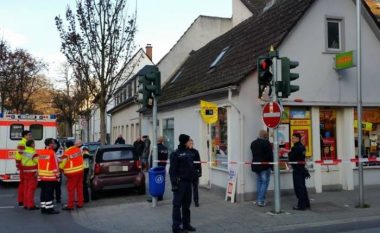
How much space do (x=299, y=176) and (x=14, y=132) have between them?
39.9 ft

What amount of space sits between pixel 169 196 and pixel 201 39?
15711mm

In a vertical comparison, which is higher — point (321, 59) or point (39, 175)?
point (321, 59)

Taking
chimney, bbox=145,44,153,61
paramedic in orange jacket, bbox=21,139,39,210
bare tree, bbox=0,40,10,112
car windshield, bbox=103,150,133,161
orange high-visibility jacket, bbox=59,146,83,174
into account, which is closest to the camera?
orange high-visibility jacket, bbox=59,146,83,174

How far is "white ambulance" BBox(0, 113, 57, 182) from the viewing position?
59.8ft

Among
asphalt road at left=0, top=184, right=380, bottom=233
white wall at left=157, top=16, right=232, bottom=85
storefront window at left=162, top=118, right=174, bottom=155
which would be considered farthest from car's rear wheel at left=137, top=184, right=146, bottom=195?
white wall at left=157, top=16, right=232, bottom=85

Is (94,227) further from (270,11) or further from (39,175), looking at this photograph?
(270,11)

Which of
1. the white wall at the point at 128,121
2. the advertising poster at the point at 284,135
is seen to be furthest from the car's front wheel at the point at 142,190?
the white wall at the point at 128,121

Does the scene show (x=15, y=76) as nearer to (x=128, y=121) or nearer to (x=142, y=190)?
(x=128, y=121)

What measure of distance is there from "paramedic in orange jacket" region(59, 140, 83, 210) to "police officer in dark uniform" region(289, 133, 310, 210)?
18.4ft

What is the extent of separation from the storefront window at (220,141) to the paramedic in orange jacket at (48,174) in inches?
197

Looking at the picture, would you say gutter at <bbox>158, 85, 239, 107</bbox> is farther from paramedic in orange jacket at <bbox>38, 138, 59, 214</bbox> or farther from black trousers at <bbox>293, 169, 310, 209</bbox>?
paramedic in orange jacket at <bbox>38, 138, 59, 214</bbox>

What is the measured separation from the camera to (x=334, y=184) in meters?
14.3

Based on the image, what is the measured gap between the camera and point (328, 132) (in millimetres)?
14469

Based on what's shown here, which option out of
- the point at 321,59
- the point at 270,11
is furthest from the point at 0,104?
the point at 321,59
